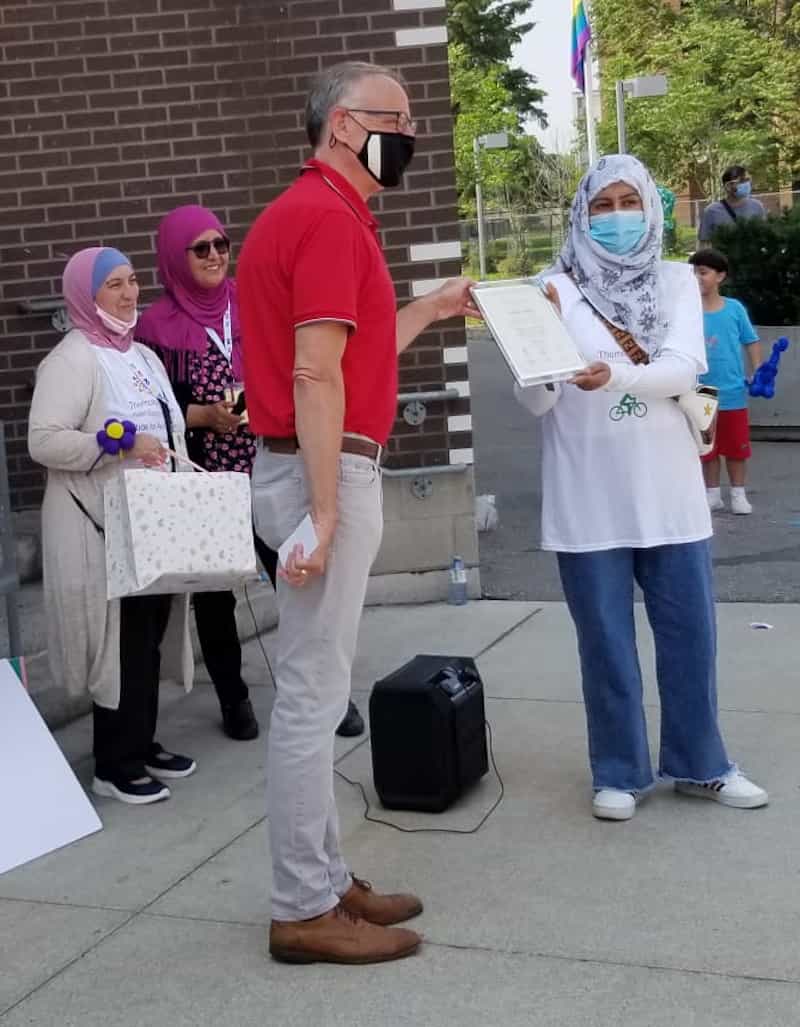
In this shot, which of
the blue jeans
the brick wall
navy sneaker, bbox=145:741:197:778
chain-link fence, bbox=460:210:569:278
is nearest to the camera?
the blue jeans

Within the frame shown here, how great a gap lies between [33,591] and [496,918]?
10.9ft

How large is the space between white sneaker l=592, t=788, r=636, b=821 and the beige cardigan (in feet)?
5.19

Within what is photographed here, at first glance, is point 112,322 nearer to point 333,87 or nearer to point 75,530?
point 75,530

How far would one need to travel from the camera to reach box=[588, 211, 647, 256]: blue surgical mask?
427 cm

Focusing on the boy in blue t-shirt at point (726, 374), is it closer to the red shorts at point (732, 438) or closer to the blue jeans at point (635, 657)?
the red shorts at point (732, 438)

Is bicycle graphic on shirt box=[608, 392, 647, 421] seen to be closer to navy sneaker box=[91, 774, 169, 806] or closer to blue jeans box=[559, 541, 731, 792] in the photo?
blue jeans box=[559, 541, 731, 792]

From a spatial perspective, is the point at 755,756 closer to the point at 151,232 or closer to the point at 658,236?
the point at 658,236

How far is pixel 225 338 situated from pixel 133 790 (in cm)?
165

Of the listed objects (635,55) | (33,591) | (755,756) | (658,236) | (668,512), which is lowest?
(755,756)

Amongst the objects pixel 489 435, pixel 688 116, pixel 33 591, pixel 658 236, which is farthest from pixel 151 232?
pixel 688 116

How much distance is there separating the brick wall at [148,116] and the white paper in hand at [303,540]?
→ 399cm

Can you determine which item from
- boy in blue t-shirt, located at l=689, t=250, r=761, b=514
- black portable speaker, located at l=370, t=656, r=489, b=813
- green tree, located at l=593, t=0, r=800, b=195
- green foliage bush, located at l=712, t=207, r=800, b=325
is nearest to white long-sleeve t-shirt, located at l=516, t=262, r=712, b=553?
black portable speaker, located at l=370, t=656, r=489, b=813

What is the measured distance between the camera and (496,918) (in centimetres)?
374

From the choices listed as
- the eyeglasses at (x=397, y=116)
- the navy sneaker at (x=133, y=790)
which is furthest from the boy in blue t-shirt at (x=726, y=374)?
the eyeglasses at (x=397, y=116)
